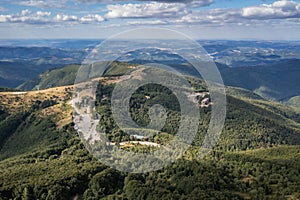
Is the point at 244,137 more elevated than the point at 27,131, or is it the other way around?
the point at 27,131

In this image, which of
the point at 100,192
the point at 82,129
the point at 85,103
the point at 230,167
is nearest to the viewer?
the point at 100,192

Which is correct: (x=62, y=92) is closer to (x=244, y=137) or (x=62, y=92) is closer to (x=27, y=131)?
(x=27, y=131)

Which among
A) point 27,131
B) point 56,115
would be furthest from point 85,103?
point 27,131

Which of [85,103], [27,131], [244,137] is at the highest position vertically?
[85,103]

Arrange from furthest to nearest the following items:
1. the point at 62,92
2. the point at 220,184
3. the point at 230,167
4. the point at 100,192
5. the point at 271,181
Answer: the point at 62,92 → the point at 230,167 → the point at 271,181 → the point at 220,184 → the point at 100,192

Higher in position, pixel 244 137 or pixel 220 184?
pixel 220 184

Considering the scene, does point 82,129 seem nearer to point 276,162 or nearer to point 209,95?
point 276,162

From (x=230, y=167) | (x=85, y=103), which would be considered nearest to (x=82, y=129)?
(x=85, y=103)

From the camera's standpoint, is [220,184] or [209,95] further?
[209,95]

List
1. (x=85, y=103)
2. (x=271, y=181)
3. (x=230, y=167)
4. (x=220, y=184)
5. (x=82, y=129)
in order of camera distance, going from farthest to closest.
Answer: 1. (x=85, y=103)
2. (x=82, y=129)
3. (x=230, y=167)
4. (x=271, y=181)
5. (x=220, y=184)
